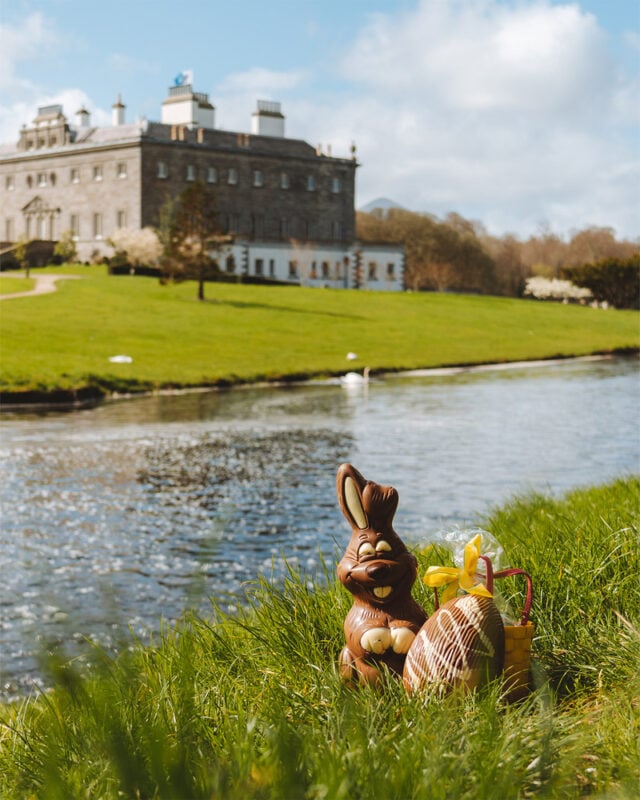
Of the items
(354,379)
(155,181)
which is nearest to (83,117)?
(155,181)

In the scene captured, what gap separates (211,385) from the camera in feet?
107

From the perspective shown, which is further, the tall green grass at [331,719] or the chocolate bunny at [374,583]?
the chocolate bunny at [374,583]

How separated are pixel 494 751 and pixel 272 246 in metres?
91.4

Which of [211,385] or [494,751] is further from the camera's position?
[211,385]

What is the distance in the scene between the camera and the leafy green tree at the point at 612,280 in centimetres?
9669

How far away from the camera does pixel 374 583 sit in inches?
161

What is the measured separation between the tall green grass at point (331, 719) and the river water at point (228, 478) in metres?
0.29

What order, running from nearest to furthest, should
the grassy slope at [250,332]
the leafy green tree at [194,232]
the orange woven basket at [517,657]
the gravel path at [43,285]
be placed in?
the orange woven basket at [517,657] < the grassy slope at [250,332] < the gravel path at [43,285] < the leafy green tree at [194,232]

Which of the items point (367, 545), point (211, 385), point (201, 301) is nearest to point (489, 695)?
point (367, 545)

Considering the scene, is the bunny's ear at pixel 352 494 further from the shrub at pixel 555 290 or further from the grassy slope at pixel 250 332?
the shrub at pixel 555 290

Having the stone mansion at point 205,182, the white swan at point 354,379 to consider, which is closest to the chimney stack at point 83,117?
the stone mansion at point 205,182

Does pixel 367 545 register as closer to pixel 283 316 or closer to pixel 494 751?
pixel 494 751

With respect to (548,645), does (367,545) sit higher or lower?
higher

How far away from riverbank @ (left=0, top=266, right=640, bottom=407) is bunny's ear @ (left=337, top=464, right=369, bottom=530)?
23.6 metres
